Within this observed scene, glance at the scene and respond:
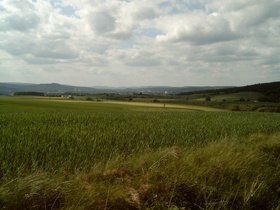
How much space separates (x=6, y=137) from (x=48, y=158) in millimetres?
2803

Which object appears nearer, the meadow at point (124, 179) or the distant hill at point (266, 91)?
the meadow at point (124, 179)

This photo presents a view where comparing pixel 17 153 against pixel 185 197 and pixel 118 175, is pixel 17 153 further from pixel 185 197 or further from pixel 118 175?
pixel 185 197

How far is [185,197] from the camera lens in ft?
12.1

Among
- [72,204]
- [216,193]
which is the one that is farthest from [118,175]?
[216,193]

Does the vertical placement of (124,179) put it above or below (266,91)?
below

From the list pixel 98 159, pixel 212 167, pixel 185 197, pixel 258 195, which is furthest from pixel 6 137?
pixel 258 195

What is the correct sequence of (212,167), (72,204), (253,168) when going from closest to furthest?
(72,204)
(212,167)
(253,168)

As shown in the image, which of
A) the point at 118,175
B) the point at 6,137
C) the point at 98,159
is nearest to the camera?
the point at 118,175

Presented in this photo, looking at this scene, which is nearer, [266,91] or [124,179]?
[124,179]

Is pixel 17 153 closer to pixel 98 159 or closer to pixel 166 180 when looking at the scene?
pixel 98 159

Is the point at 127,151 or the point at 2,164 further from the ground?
the point at 2,164

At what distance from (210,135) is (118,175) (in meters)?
7.55

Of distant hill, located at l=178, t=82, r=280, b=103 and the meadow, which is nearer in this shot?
the meadow

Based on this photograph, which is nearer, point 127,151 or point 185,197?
point 185,197
